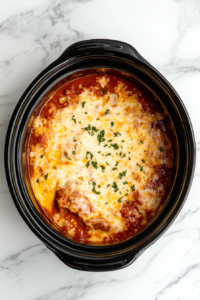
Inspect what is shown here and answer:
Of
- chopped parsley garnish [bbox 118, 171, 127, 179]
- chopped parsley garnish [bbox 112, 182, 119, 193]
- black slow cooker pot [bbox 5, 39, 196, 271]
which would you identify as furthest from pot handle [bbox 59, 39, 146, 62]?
chopped parsley garnish [bbox 112, 182, 119, 193]

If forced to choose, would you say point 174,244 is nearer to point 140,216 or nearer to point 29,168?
point 140,216

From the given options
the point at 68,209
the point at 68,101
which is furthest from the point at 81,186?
the point at 68,101

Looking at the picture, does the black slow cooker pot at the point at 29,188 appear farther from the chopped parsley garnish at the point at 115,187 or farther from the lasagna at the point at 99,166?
the chopped parsley garnish at the point at 115,187

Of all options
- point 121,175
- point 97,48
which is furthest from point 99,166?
point 97,48

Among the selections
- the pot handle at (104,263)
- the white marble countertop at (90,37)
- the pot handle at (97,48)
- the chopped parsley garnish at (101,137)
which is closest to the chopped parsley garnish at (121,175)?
the chopped parsley garnish at (101,137)

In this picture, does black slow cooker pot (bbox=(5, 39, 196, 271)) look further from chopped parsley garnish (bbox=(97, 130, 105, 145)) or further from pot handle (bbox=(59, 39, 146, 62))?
chopped parsley garnish (bbox=(97, 130, 105, 145))
